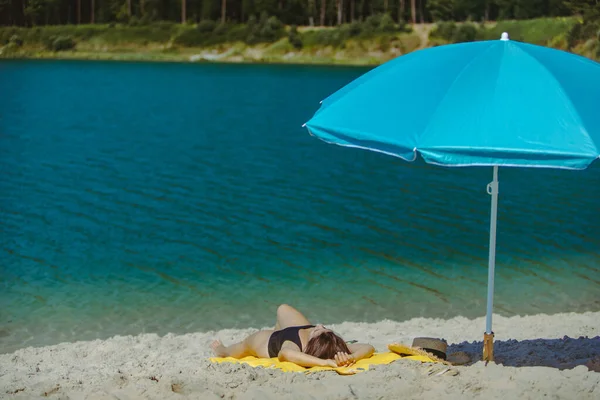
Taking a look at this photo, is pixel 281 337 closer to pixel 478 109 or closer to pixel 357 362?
pixel 357 362

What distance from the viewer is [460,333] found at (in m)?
8.80

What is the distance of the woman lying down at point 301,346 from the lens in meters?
5.98

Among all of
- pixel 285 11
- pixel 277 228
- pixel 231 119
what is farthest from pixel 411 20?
pixel 277 228

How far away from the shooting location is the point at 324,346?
6.02 m

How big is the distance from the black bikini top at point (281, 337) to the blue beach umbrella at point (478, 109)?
5.05 feet

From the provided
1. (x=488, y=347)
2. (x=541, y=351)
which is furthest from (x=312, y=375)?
(x=541, y=351)

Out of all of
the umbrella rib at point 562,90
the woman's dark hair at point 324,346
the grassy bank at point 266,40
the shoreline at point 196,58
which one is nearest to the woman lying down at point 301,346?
the woman's dark hair at point 324,346

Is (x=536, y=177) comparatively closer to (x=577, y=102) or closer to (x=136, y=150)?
(x=136, y=150)

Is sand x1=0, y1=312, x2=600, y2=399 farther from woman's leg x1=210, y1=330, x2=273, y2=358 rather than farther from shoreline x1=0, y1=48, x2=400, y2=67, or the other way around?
shoreline x1=0, y1=48, x2=400, y2=67

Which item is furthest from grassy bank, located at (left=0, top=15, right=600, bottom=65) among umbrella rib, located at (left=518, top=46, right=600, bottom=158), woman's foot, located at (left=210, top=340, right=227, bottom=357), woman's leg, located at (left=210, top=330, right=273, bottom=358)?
umbrella rib, located at (left=518, top=46, right=600, bottom=158)

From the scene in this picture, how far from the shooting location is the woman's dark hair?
6023mm

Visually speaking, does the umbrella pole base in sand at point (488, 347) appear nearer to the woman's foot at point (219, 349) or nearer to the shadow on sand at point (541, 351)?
the shadow on sand at point (541, 351)

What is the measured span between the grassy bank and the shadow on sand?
236ft

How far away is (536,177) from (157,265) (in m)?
10.8
